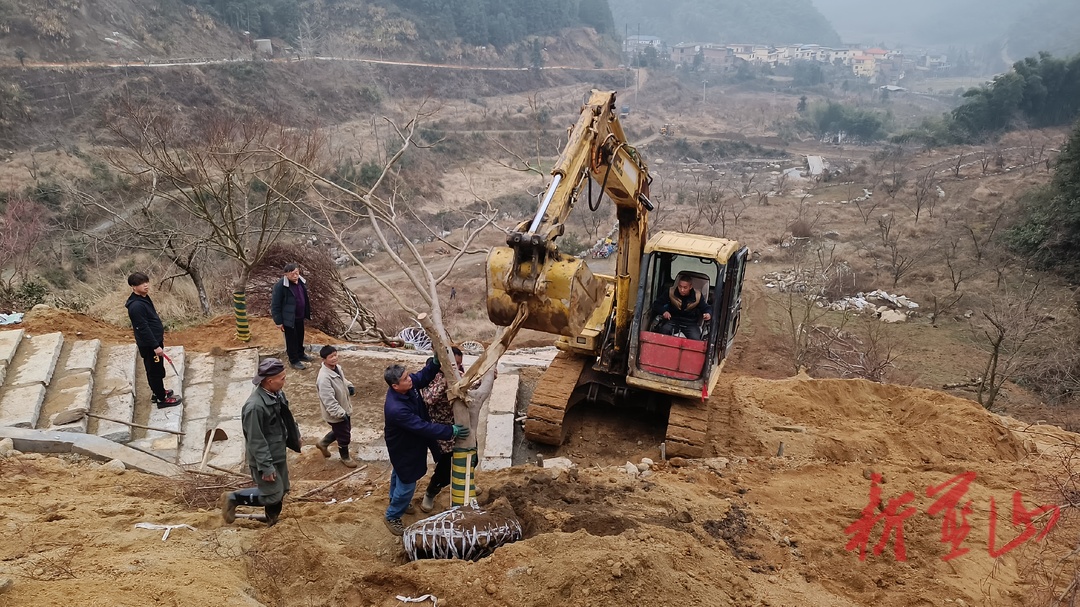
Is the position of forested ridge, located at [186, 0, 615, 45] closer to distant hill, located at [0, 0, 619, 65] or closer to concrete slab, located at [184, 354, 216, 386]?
distant hill, located at [0, 0, 619, 65]

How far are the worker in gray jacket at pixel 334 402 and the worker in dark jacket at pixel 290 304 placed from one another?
7.31 ft

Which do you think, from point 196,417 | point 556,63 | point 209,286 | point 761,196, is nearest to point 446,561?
point 196,417

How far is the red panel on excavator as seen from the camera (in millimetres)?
7172

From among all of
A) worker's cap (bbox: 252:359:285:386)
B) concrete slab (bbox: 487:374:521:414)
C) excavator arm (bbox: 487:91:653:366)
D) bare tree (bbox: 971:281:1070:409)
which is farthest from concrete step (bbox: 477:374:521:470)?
bare tree (bbox: 971:281:1070:409)

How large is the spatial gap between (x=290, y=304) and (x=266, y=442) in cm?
402

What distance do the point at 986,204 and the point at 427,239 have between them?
25.3 m

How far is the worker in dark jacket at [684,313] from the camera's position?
7.45 m

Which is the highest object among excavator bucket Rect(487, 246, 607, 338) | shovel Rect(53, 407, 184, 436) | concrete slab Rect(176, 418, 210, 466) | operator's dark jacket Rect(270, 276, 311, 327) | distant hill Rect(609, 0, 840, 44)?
distant hill Rect(609, 0, 840, 44)

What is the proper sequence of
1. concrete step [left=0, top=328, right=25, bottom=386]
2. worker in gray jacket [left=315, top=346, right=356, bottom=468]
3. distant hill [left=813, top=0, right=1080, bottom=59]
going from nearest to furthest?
1. worker in gray jacket [left=315, top=346, right=356, bottom=468]
2. concrete step [left=0, top=328, right=25, bottom=386]
3. distant hill [left=813, top=0, right=1080, bottom=59]

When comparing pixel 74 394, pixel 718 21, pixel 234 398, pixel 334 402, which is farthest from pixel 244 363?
pixel 718 21

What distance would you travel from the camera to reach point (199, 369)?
8695mm

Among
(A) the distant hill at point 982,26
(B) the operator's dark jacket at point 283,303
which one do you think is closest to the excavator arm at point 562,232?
(B) the operator's dark jacket at point 283,303

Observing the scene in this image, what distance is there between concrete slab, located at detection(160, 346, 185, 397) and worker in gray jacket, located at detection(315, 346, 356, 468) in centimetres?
236

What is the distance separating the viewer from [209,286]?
1556 centimetres
